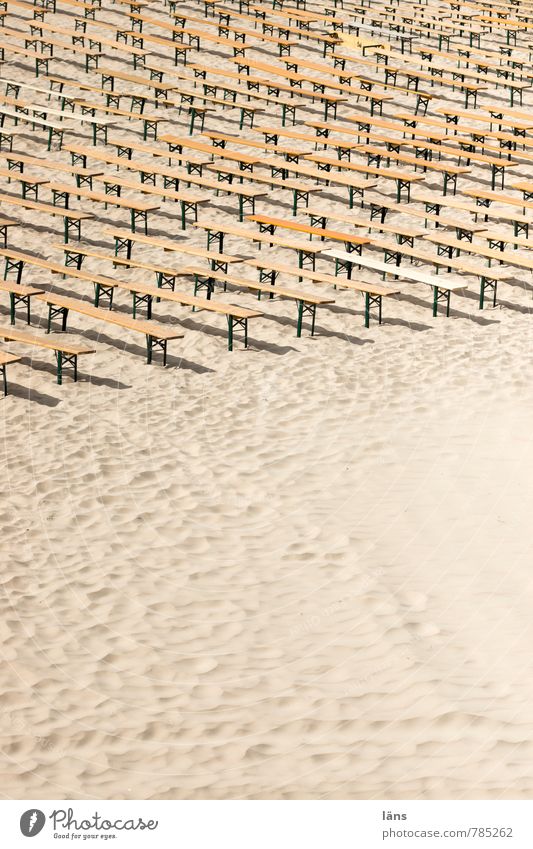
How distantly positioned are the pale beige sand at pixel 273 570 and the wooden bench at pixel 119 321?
0.38 meters

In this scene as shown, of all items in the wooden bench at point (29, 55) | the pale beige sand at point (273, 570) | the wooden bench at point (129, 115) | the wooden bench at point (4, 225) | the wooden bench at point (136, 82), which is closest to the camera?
the pale beige sand at point (273, 570)

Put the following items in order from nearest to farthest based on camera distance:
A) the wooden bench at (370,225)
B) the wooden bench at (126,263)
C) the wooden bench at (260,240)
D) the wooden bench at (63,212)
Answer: the wooden bench at (126,263)
the wooden bench at (260,240)
the wooden bench at (370,225)
the wooden bench at (63,212)

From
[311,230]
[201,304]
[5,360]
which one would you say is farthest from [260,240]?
[5,360]

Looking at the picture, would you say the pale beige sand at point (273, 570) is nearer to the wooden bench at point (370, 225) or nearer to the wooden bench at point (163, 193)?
the wooden bench at point (370, 225)

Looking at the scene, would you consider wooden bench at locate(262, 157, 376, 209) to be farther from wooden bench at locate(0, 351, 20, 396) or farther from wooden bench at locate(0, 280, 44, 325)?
wooden bench at locate(0, 351, 20, 396)

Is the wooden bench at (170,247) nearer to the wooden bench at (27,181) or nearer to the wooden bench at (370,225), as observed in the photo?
the wooden bench at (27,181)

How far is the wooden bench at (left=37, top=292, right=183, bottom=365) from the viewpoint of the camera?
1573 centimetres

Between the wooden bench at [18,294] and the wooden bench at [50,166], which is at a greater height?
the wooden bench at [50,166]

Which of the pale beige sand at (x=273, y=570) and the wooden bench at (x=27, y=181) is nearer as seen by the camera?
the pale beige sand at (x=273, y=570)

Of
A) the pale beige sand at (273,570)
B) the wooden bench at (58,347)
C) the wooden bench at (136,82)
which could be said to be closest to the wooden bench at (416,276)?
the pale beige sand at (273,570)

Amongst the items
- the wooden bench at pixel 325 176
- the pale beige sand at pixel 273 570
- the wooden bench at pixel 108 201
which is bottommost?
the pale beige sand at pixel 273 570

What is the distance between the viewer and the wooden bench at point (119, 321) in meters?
15.7

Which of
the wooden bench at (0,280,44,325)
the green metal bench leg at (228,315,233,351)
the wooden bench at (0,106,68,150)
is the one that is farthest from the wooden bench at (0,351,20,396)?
the wooden bench at (0,106,68,150)

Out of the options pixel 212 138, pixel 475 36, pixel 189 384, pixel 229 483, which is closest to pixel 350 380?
pixel 189 384
